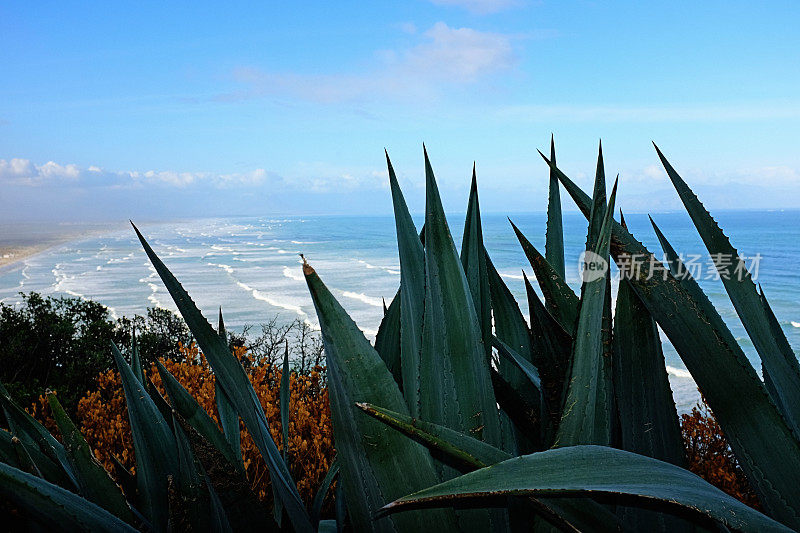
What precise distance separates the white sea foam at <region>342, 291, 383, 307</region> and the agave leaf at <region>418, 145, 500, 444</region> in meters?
18.4

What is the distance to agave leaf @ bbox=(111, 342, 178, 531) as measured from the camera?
Answer: 997mm

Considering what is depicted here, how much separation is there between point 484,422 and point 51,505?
1.69ft

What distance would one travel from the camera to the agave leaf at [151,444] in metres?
1.00

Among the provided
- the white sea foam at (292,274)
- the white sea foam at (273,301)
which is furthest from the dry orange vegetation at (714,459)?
the white sea foam at (292,274)

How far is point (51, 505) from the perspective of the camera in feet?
2.45

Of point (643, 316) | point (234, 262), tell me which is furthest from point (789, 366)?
point (234, 262)

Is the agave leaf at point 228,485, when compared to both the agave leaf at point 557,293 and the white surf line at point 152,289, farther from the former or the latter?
the white surf line at point 152,289

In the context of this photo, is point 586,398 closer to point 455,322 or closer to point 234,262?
point 455,322

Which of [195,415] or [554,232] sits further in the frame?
[554,232]

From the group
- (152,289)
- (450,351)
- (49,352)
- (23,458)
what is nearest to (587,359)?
(450,351)

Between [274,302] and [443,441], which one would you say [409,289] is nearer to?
[443,441]

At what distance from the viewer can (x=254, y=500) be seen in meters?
0.81

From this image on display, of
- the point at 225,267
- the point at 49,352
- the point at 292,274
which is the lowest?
the point at 292,274

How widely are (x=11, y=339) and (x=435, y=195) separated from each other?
17.0 feet
